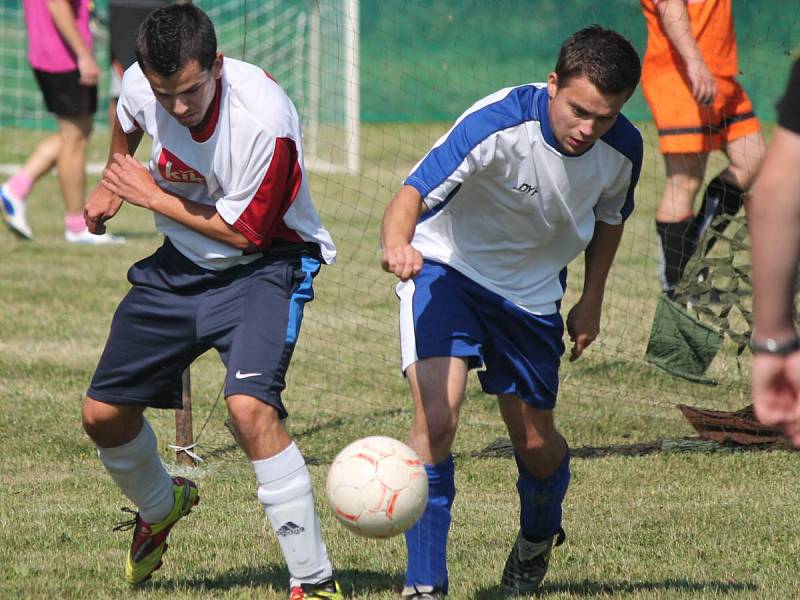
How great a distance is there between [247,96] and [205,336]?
0.78 meters

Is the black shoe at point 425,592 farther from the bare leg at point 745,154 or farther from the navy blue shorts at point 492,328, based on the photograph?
the bare leg at point 745,154

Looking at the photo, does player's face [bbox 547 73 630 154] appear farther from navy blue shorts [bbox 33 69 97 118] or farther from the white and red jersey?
navy blue shorts [bbox 33 69 97 118]

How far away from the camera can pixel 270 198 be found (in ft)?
13.4

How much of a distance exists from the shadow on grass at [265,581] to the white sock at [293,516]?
16.3 inches

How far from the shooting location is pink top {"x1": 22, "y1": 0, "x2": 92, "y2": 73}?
36.0ft

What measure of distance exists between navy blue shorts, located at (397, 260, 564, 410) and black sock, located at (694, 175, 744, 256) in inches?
154

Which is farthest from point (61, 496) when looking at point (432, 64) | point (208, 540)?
point (432, 64)

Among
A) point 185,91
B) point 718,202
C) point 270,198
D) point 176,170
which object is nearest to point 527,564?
point 270,198

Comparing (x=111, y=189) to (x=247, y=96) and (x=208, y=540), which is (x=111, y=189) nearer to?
(x=247, y=96)

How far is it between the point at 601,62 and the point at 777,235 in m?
1.84

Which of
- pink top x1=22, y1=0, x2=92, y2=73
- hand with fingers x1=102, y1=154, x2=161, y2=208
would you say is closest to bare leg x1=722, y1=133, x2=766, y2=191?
hand with fingers x1=102, y1=154, x2=161, y2=208

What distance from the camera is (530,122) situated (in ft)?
13.7

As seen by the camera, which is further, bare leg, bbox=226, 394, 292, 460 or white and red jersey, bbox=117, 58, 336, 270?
white and red jersey, bbox=117, 58, 336, 270

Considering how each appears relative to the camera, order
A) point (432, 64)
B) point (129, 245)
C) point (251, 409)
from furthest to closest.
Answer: point (432, 64), point (129, 245), point (251, 409)
